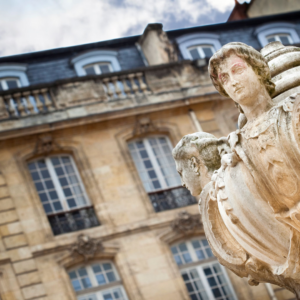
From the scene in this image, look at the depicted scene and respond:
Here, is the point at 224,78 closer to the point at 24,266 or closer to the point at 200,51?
the point at 24,266

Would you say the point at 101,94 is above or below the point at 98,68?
below

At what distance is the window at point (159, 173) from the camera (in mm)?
16125

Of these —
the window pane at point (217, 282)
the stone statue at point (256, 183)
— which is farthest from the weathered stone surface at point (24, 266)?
the stone statue at point (256, 183)

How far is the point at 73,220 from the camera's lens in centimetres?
1544

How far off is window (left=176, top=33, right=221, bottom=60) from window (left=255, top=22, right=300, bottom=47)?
1.45 m

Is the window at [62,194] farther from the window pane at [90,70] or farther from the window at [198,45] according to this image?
the window at [198,45]

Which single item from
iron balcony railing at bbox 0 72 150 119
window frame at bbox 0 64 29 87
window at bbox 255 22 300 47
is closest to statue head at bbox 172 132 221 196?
iron balcony railing at bbox 0 72 150 119

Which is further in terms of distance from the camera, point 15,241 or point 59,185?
point 59,185

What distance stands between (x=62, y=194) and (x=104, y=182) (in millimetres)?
985

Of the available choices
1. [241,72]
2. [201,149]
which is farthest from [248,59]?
[201,149]

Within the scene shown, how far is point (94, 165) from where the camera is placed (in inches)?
630

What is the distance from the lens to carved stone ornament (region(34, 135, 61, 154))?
15.8 metres

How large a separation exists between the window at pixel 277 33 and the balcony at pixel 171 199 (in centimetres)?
598

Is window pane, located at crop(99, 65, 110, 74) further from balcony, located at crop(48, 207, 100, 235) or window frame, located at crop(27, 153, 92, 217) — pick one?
balcony, located at crop(48, 207, 100, 235)
